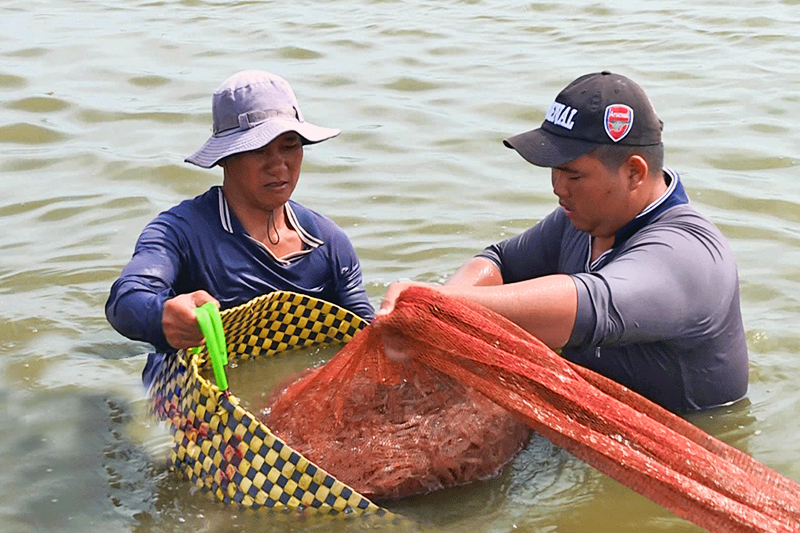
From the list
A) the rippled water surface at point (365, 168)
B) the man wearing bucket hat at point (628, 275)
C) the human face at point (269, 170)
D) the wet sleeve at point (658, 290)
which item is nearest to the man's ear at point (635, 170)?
the man wearing bucket hat at point (628, 275)

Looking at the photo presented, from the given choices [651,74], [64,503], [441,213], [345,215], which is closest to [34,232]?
[345,215]

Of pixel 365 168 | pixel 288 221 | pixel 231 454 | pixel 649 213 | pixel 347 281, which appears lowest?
pixel 365 168

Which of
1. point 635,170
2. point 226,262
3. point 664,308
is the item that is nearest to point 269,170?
point 226,262

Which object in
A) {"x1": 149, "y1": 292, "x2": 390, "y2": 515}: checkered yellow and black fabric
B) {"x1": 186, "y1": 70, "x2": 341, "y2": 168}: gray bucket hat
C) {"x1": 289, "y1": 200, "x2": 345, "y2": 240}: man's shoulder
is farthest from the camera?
{"x1": 289, "y1": 200, "x2": 345, "y2": 240}: man's shoulder

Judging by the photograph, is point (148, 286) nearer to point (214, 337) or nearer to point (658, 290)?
point (214, 337)

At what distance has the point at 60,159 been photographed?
7.66 meters

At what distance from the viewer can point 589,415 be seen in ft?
10.5

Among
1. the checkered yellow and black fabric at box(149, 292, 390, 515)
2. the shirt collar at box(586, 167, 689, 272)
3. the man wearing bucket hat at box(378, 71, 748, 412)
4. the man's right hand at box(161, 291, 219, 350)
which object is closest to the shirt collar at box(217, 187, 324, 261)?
the checkered yellow and black fabric at box(149, 292, 390, 515)

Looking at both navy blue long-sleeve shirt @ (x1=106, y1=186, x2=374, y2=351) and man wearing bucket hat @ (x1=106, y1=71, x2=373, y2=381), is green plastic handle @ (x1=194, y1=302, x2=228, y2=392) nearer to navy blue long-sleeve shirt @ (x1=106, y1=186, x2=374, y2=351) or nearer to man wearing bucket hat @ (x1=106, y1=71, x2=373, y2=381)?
navy blue long-sleeve shirt @ (x1=106, y1=186, x2=374, y2=351)

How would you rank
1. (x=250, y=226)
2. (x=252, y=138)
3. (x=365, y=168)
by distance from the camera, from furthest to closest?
1. (x=365, y=168)
2. (x=250, y=226)
3. (x=252, y=138)

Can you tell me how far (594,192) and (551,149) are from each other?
0.22 m

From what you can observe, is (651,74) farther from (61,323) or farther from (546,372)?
(546,372)

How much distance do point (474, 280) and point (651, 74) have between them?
5.19 m

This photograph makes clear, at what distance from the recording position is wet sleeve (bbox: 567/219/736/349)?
3.45m
